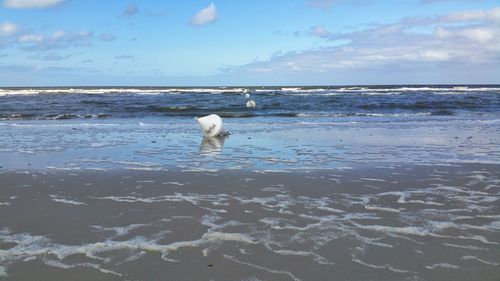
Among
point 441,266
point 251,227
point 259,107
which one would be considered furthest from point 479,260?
point 259,107

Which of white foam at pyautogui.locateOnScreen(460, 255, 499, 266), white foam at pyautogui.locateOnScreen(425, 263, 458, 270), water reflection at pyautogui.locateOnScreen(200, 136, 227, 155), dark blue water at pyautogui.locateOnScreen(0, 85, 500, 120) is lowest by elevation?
white foam at pyautogui.locateOnScreen(425, 263, 458, 270)

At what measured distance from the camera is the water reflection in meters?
11.5

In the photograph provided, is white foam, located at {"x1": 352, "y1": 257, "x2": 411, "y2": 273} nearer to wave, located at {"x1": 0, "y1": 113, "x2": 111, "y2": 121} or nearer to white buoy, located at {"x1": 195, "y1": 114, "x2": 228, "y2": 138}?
white buoy, located at {"x1": 195, "y1": 114, "x2": 228, "y2": 138}

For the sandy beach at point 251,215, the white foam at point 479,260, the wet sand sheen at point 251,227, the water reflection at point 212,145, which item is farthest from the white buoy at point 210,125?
the white foam at point 479,260

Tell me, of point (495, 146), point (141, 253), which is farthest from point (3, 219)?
point (495, 146)

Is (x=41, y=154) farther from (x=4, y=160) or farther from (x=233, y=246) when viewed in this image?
(x=233, y=246)

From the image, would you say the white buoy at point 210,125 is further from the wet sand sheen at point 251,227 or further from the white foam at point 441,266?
the white foam at point 441,266

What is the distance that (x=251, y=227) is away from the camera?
17.4 ft

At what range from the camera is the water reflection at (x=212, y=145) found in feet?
37.7

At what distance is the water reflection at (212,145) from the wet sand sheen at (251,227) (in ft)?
10.6

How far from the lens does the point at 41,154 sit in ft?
36.8

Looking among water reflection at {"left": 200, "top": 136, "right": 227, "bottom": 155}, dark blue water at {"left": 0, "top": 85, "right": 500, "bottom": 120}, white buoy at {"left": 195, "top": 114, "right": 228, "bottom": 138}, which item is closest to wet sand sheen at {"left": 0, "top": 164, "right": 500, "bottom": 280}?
water reflection at {"left": 200, "top": 136, "right": 227, "bottom": 155}

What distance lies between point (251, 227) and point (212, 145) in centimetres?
748

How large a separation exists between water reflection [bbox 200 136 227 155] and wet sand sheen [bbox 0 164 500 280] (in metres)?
3.23
